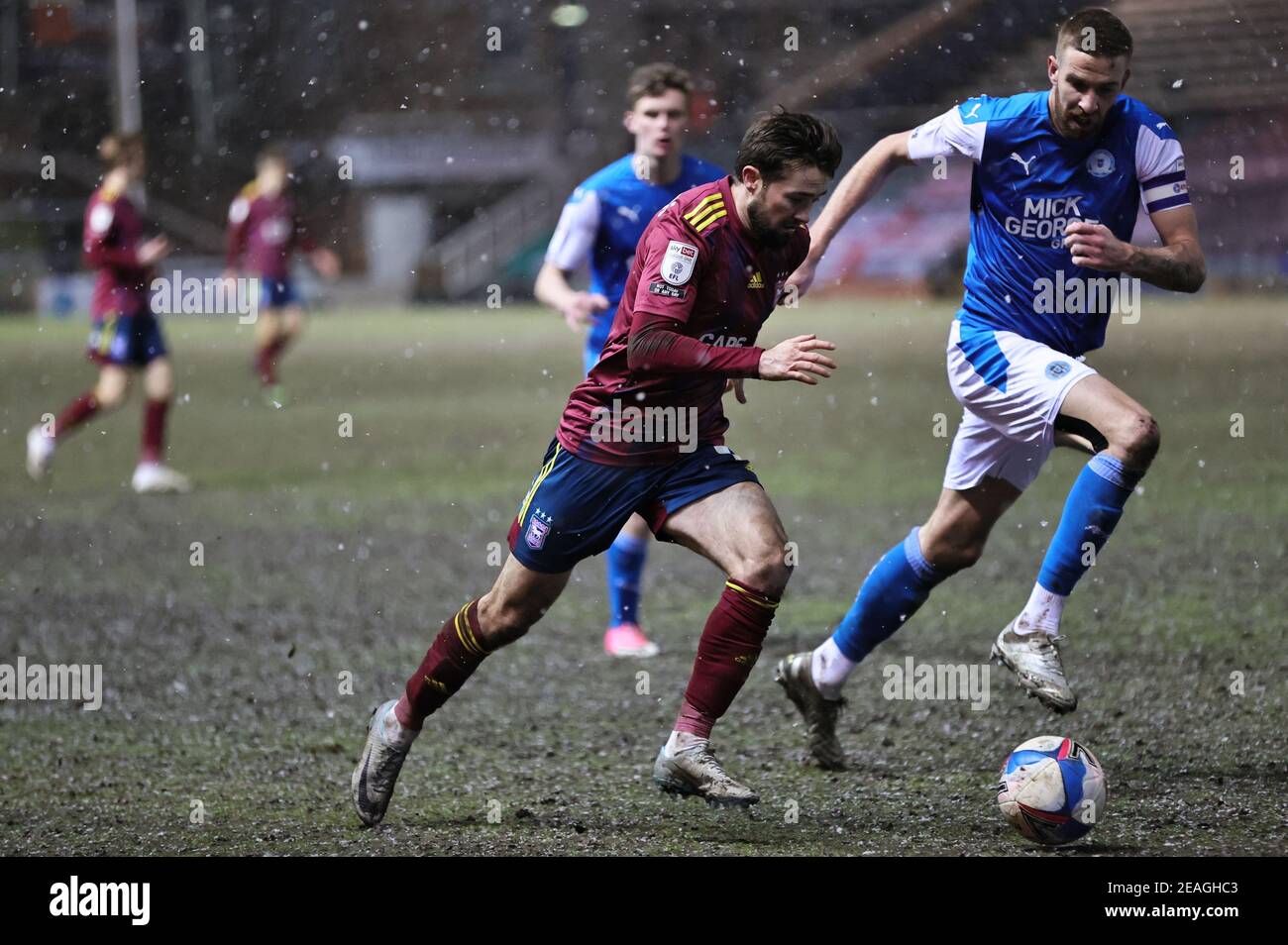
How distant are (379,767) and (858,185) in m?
2.22

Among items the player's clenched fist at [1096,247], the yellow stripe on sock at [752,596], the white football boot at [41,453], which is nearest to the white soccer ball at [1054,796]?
the yellow stripe on sock at [752,596]

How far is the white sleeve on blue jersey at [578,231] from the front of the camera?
264 inches

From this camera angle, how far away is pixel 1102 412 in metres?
4.71

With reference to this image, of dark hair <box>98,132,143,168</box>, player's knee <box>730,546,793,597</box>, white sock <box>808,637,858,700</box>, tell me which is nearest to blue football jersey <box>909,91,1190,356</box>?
white sock <box>808,637,858,700</box>

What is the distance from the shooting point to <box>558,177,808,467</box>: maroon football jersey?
14.2 feet

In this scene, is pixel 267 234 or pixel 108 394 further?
pixel 267 234

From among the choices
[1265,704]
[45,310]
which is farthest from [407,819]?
[45,310]

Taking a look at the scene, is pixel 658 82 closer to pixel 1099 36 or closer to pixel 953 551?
pixel 1099 36

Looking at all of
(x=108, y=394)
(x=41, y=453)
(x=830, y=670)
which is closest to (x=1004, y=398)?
(x=830, y=670)

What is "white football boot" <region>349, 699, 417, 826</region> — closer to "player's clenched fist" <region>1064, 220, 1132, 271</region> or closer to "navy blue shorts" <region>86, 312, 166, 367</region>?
"player's clenched fist" <region>1064, 220, 1132, 271</region>

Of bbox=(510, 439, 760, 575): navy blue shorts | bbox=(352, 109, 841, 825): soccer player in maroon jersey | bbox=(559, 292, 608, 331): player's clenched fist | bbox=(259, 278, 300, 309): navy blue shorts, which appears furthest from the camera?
bbox=(259, 278, 300, 309): navy blue shorts

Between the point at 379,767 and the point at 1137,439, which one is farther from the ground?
the point at 1137,439

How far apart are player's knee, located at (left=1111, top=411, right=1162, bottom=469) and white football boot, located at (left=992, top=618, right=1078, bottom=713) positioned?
1.87ft

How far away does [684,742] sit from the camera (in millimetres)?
4410
